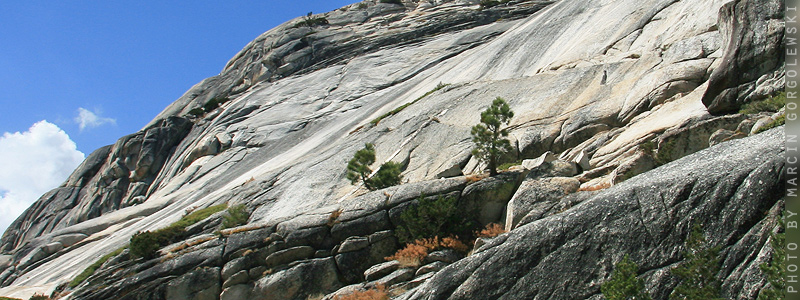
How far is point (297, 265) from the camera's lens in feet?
68.7

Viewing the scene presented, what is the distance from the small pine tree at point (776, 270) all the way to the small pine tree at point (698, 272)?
0.82 m

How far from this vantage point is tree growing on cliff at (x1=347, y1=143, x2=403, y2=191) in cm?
2502

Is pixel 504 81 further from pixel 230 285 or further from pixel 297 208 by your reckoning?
pixel 230 285

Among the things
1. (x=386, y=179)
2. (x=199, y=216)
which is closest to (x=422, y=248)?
(x=386, y=179)

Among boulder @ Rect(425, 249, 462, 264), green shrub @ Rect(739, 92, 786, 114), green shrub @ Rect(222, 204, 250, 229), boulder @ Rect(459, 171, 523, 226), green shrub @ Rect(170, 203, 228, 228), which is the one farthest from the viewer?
green shrub @ Rect(170, 203, 228, 228)

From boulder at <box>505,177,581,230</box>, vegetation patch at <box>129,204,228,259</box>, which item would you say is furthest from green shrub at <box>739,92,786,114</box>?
vegetation patch at <box>129,204,228,259</box>

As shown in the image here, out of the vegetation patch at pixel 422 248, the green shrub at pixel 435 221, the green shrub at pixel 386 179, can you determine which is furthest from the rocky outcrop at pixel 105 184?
the vegetation patch at pixel 422 248

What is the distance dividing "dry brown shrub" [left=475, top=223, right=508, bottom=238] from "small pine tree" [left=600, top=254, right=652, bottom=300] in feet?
24.6

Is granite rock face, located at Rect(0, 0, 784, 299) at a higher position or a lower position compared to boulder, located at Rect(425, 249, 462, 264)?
higher

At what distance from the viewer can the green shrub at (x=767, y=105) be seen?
1598cm

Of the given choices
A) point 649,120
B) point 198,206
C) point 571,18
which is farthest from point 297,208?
point 571,18

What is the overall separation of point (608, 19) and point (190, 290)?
27057mm

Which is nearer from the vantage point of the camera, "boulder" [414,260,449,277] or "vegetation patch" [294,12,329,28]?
"boulder" [414,260,449,277]

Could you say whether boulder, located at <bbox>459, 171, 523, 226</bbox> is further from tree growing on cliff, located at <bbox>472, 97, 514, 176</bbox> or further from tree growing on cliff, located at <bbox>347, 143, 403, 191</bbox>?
tree growing on cliff, located at <bbox>347, 143, 403, 191</bbox>
